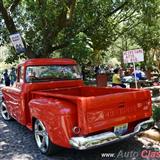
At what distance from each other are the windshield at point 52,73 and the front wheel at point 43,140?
139 centimetres

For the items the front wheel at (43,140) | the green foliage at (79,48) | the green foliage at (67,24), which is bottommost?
the front wheel at (43,140)

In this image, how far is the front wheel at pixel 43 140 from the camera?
576 centimetres

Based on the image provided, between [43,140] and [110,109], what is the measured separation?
155 cm

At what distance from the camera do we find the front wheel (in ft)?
18.9

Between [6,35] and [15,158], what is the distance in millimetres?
10324

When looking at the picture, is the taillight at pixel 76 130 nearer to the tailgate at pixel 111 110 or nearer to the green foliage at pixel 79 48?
the tailgate at pixel 111 110

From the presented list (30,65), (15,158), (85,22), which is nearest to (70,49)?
(85,22)

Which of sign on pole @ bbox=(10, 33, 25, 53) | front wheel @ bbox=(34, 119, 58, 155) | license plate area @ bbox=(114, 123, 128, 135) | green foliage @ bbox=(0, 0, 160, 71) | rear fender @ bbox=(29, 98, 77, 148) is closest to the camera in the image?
rear fender @ bbox=(29, 98, 77, 148)

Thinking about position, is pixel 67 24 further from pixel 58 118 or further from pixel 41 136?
pixel 58 118

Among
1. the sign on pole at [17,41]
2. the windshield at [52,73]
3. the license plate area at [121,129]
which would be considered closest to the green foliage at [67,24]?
the sign on pole at [17,41]

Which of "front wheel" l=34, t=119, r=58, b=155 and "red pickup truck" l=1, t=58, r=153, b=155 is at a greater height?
"red pickup truck" l=1, t=58, r=153, b=155

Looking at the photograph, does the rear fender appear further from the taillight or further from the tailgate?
the tailgate

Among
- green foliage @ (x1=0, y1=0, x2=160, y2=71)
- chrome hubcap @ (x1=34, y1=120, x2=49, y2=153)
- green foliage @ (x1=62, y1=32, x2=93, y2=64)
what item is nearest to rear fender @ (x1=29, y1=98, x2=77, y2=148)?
chrome hubcap @ (x1=34, y1=120, x2=49, y2=153)

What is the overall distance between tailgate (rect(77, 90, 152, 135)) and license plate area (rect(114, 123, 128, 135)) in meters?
0.06
